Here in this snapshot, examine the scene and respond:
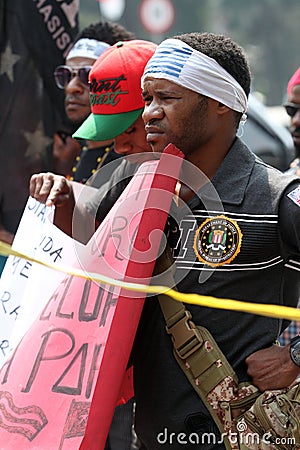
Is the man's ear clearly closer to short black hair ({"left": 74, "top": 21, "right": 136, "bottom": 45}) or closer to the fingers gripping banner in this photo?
the fingers gripping banner

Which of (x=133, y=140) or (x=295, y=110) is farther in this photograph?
(x=295, y=110)

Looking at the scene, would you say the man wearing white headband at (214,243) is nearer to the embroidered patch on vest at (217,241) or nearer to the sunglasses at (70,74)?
the embroidered patch on vest at (217,241)

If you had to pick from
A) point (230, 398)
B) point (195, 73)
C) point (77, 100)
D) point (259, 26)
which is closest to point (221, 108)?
point (195, 73)

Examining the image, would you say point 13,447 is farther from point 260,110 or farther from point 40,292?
point 260,110

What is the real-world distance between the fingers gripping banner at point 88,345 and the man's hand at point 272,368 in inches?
15.7

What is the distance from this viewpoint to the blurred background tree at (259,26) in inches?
1400

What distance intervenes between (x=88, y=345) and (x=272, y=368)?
1.95 ft

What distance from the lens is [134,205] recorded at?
11.1ft

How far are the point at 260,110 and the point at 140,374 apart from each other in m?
7.17

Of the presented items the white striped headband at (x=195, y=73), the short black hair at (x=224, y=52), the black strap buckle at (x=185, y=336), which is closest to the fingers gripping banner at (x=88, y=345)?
the black strap buckle at (x=185, y=336)

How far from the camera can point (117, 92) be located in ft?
13.5

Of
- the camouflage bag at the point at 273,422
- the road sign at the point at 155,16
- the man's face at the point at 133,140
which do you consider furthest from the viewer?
the road sign at the point at 155,16

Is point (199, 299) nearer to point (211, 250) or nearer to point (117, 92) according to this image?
point (211, 250)

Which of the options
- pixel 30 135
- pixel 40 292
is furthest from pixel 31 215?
pixel 30 135
